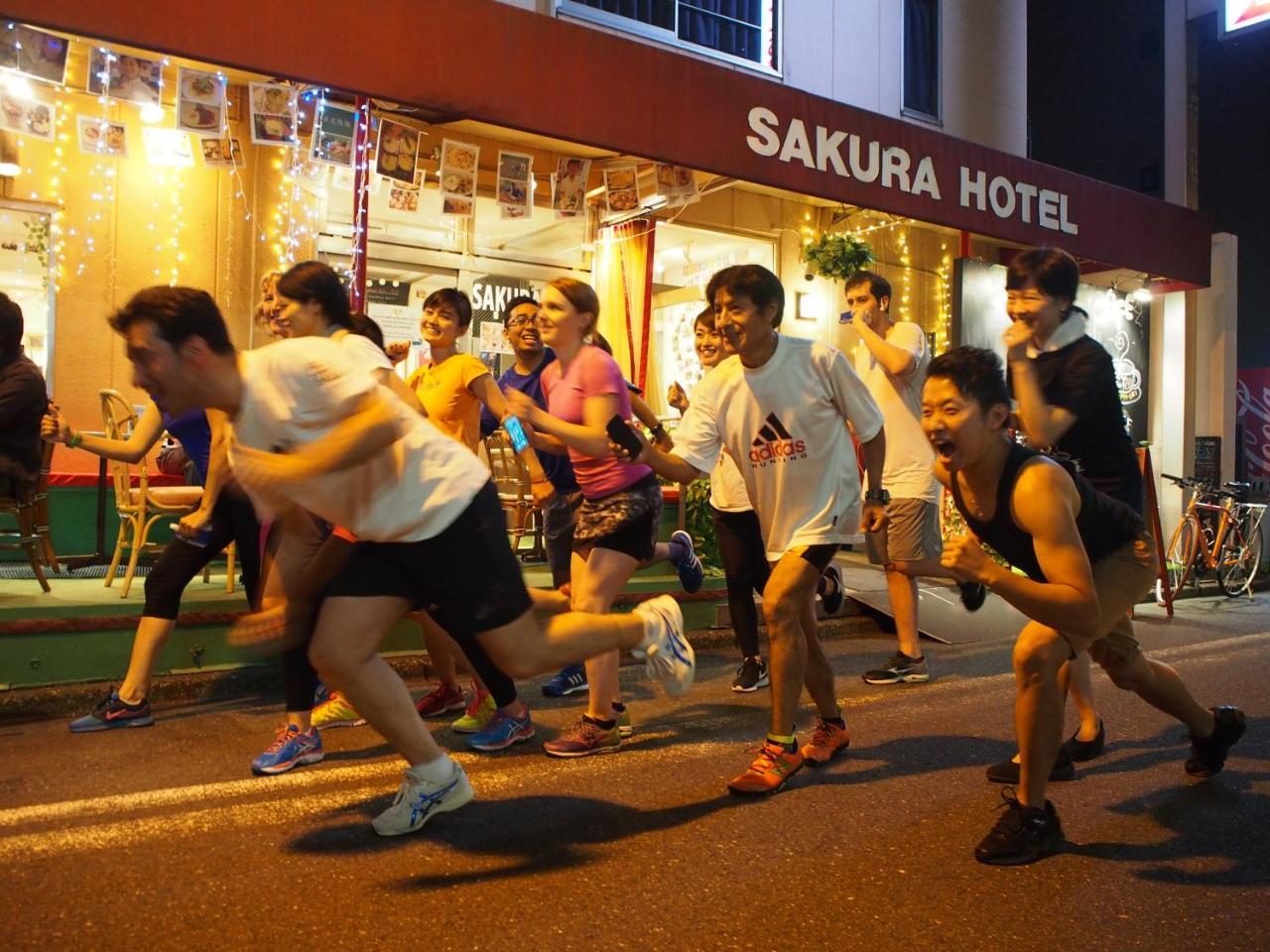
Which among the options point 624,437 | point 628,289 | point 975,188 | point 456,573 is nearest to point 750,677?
point 624,437

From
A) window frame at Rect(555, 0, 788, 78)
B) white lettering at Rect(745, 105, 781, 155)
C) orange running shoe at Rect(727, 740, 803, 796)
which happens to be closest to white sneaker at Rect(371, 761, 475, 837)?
orange running shoe at Rect(727, 740, 803, 796)

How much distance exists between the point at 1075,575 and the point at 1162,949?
40.1 inches

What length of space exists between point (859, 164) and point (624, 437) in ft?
21.6

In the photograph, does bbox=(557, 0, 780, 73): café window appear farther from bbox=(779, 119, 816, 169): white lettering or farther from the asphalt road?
the asphalt road

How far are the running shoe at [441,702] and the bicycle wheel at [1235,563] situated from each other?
372 inches

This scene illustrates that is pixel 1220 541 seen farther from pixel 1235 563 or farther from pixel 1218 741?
pixel 1218 741

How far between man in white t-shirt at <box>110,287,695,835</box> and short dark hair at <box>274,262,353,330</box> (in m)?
0.99

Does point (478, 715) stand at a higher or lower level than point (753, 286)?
lower

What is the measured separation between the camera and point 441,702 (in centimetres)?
535

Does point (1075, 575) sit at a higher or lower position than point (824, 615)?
higher

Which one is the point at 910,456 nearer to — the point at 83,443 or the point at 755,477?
the point at 755,477

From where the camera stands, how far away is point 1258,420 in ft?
61.0

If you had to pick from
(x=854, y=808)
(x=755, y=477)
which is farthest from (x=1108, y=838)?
(x=755, y=477)

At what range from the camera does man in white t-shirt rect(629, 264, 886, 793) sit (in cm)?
411
